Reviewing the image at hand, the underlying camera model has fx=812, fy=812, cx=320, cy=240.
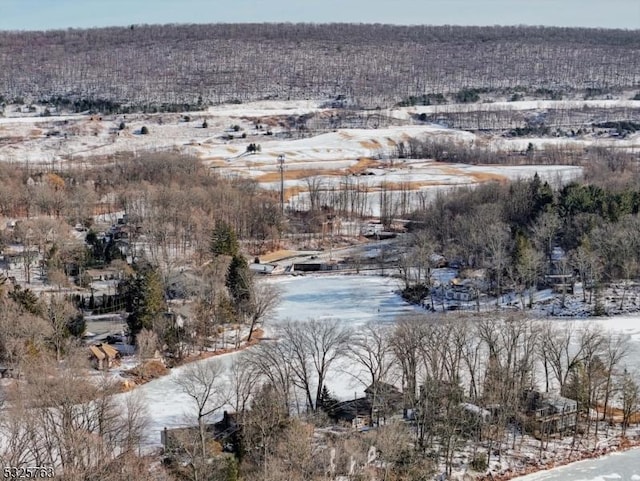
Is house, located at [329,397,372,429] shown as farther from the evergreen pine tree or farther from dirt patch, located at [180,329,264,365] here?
the evergreen pine tree

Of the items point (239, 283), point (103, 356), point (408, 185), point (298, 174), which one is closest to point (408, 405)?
point (103, 356)

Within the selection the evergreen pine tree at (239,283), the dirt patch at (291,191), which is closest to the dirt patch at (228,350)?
the evergreen pine tree at (239,283)

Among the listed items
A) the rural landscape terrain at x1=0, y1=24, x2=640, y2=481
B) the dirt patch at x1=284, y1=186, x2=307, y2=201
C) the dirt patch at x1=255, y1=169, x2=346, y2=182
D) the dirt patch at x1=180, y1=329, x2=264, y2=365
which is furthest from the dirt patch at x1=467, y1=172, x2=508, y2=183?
the dirt patch at x1=180, y1=329, x2=264, y2=365

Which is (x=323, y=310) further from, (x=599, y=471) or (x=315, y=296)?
(x=599, y=471)

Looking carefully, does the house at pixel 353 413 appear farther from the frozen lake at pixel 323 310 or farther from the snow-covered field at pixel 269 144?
the snow-covered field at pixel 269 144

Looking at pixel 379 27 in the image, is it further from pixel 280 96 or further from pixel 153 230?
pixel 153 230

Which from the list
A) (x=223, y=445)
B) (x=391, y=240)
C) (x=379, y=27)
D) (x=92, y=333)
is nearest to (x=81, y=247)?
(x=92, y=333)
